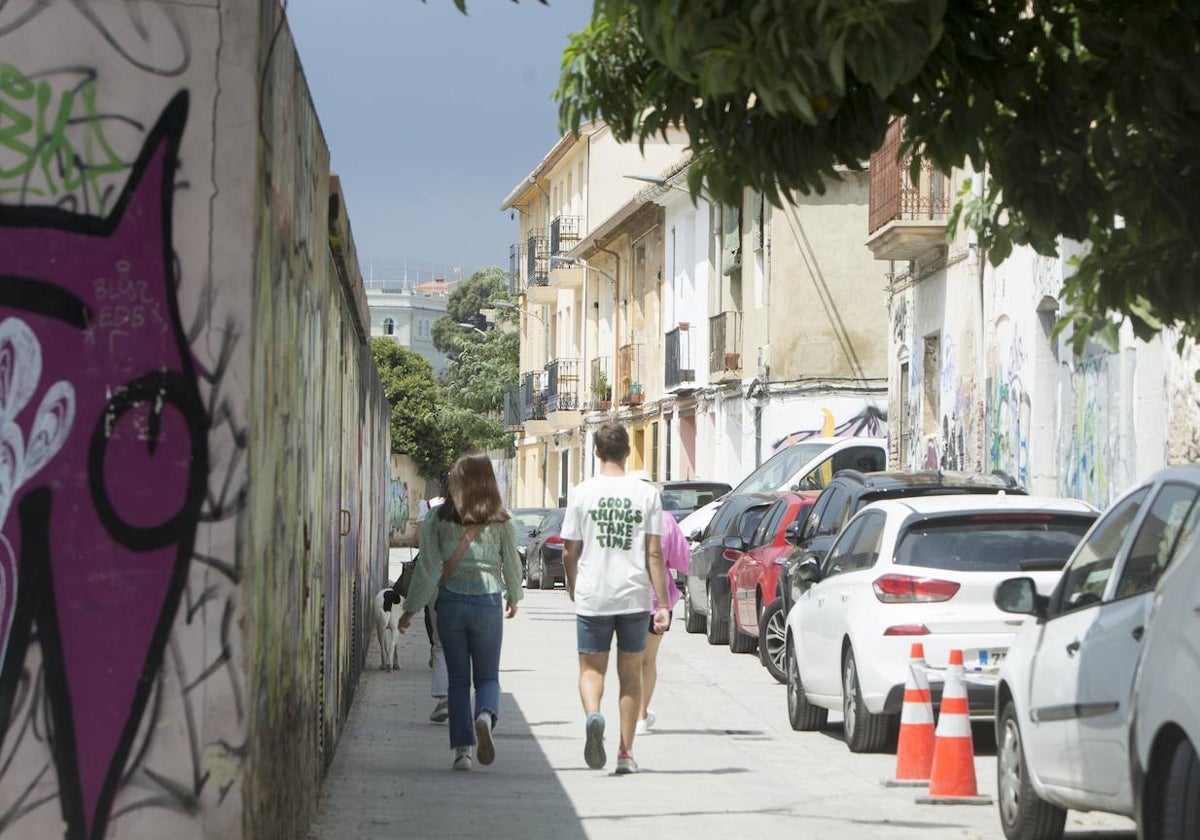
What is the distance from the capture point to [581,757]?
39.9 feet

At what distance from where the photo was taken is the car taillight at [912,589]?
1187 cm

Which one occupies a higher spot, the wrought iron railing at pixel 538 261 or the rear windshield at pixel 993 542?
the wrought iron railing at pixel 538 261

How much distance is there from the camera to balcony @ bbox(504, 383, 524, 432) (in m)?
71.2

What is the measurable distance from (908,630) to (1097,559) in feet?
12.5

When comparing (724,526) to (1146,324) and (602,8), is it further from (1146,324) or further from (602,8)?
(602,8)

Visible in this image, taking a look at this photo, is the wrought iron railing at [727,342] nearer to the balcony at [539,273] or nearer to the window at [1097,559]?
the balcony at [539,273]

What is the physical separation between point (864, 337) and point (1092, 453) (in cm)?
1735

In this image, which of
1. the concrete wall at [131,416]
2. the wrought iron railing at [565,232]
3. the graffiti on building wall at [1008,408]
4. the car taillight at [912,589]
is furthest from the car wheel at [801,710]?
the wrought iron railing at [565,232]

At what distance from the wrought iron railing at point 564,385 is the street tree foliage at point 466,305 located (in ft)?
137

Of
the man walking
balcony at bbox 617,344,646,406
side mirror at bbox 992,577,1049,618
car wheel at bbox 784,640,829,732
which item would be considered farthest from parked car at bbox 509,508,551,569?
side mirror at bbox 992,577,1049,618

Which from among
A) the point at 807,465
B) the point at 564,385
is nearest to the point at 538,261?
the point at 564,385

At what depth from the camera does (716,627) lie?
2186 cm

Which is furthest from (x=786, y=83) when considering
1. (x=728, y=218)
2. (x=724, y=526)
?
(x=728, y=218)

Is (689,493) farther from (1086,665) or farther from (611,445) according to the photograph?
(1086,665)
